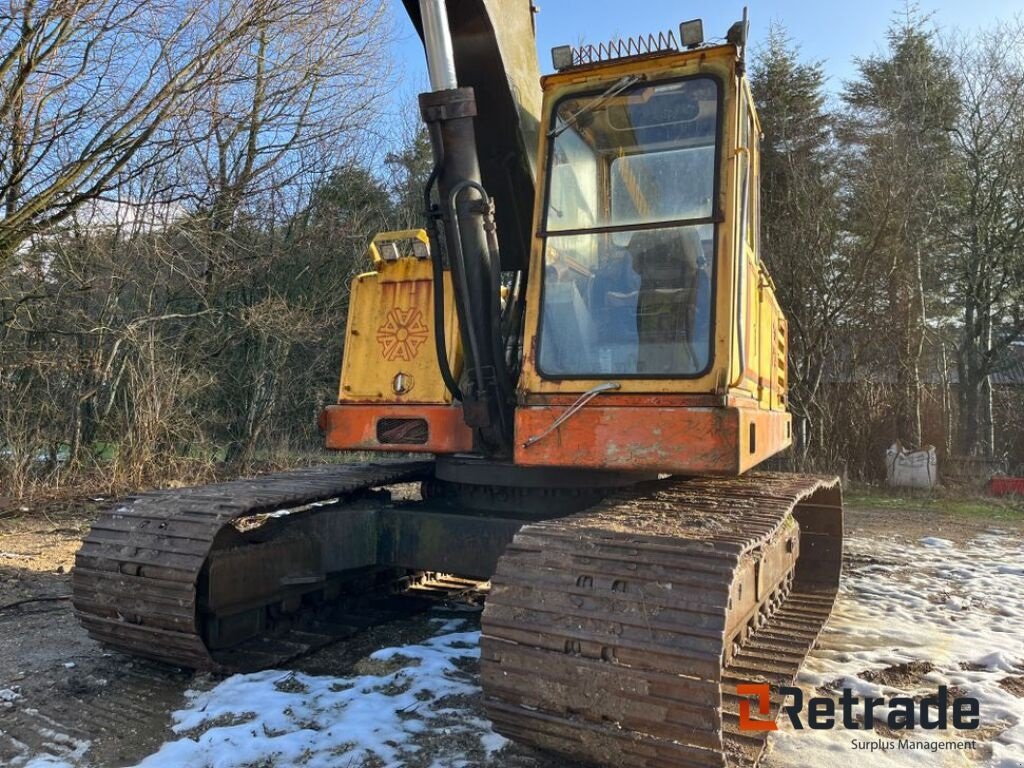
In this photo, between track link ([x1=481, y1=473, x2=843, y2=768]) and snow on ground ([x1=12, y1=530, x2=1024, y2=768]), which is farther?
snow on ground ([x1=12, y1=530, x2=1024, y2=768])

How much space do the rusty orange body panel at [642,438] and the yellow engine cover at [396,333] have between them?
2.90ft

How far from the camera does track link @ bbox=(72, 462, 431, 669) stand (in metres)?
3.42

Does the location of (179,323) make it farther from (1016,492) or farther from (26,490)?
(1016,492)

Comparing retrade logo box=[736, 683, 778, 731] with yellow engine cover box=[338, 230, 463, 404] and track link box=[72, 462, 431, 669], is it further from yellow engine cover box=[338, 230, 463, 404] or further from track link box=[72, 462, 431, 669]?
track link box=[72, 462, 431, 669]

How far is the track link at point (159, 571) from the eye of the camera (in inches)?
135

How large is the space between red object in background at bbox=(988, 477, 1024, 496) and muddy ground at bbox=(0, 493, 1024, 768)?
9.94m

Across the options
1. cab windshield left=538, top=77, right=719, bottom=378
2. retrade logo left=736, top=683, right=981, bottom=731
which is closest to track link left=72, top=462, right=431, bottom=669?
cab windshield left=538, top=77, right=719, bottom=378

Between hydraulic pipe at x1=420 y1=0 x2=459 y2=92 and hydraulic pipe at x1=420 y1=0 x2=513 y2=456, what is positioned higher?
hydraulic pipe at x1=420 y1=0 x2=459 y2=92

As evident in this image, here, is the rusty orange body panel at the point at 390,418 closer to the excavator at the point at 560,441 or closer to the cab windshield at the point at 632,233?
the excavator at the point at 560,441

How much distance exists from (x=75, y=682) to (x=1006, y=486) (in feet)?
40.2

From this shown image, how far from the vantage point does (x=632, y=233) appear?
130 inches

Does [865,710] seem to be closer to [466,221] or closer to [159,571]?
[466,221]

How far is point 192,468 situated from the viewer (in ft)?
35.0

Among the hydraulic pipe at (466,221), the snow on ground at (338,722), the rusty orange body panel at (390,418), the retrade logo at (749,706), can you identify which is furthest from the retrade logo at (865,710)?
the rusty orange body panel at (390,418)
